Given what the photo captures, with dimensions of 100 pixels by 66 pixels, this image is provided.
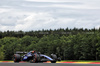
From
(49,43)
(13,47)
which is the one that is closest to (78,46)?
(49,43)

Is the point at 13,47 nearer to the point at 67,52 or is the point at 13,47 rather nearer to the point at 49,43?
the point at 49,43

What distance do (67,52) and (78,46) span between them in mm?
6401

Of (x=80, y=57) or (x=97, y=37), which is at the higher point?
(x=97, y=37)

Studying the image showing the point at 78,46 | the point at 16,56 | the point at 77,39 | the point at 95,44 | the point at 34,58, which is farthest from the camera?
the point at 77,39

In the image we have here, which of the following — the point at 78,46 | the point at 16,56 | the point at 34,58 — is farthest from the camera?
the point at 78,46

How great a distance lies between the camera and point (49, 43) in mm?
122438

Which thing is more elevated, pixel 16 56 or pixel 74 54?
pixel 16 56

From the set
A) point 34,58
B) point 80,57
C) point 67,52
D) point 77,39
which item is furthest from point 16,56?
point 77,39

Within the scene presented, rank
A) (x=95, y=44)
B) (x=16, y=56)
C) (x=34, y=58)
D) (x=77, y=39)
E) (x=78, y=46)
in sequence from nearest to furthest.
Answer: (x=34, y=58), (x=16, y=56), (x=95, y=44), (x=78, y=46), (x=77, y=39)

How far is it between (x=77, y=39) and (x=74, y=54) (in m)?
12.8

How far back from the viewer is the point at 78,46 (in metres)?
109

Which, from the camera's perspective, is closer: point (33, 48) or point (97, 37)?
point (97, 37)

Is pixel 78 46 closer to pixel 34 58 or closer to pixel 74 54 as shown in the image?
pixel 74 54

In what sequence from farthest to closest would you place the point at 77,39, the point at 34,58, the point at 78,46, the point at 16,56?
the point at 77,39 → the point at 78,46 → the point at 16,56 → the point at 34,58
